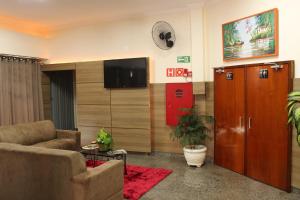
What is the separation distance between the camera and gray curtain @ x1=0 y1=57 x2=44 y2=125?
5562 mm

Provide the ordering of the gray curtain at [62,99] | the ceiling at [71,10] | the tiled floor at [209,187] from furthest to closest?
the gray curtain at [62,99]
the ceiling at [71,10]
the tiled floor at [209,187]

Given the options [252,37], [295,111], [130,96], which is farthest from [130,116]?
[295,111]

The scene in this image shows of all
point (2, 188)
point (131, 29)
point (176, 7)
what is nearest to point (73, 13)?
point (131, 29)

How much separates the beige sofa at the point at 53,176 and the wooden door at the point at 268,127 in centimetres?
215

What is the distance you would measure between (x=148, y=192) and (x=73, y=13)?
151 inches

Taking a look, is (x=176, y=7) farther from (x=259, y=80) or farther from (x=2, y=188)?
Result: (x=2, y=188)

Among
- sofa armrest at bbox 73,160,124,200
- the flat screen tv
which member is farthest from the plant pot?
sofa armrest at bbox 73,160,124,200

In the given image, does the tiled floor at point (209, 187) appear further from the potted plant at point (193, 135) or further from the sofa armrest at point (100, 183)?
the sofa armrest at point (100, 183)

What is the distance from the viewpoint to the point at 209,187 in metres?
3.77

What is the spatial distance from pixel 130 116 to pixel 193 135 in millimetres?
1532

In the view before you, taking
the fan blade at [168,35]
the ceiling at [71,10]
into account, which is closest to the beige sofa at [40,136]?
the ceiling at [71,10]

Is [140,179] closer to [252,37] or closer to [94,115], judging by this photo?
[94,115]

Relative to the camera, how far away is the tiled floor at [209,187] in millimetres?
3461

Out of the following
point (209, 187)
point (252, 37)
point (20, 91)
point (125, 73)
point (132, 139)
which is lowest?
point (209, 187)
